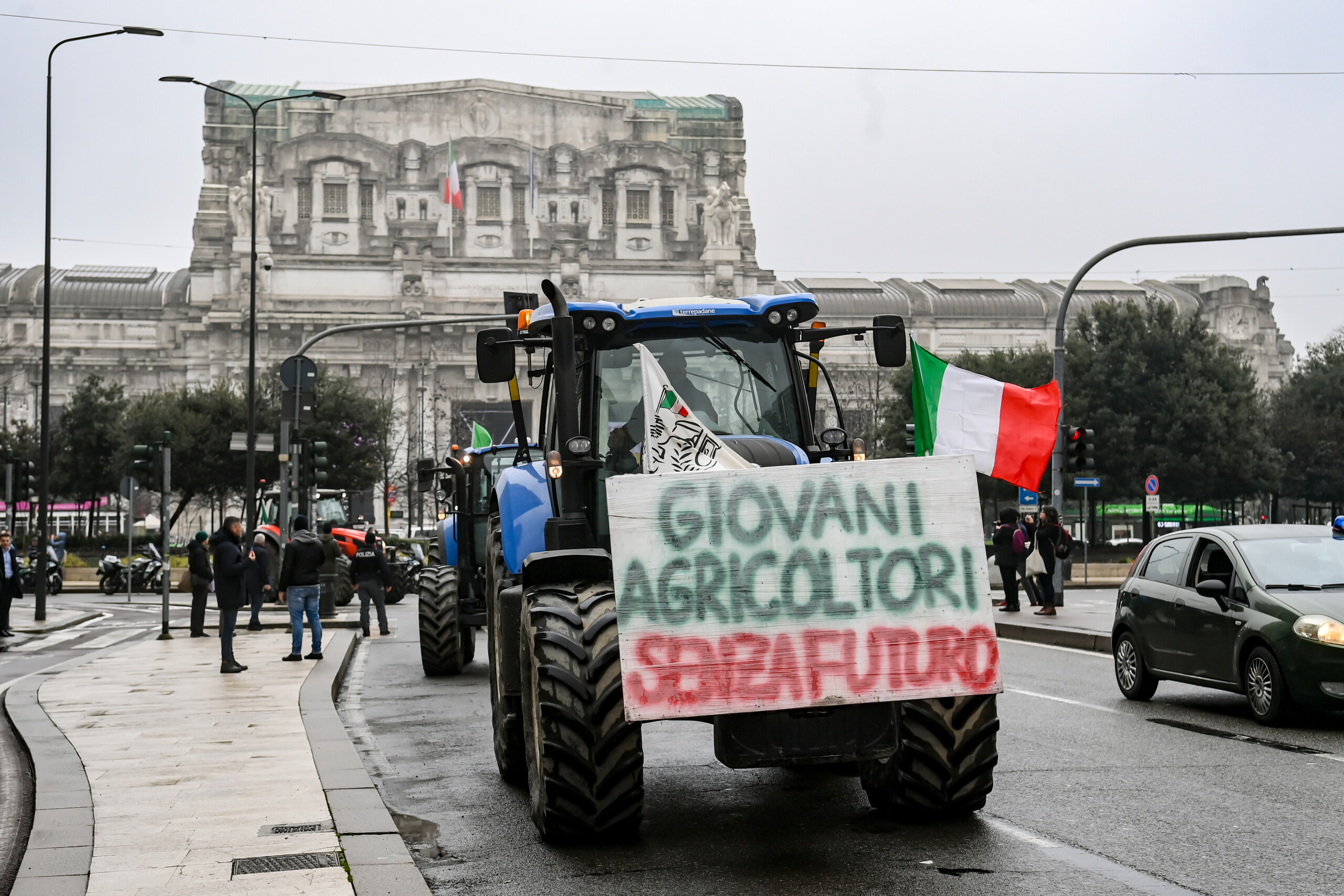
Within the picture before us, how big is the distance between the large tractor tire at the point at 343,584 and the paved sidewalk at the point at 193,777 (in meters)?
14.2

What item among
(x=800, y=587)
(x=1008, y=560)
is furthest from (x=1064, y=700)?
(x=1008, y=560)

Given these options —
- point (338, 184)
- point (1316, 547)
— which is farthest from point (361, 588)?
point (338, 184)

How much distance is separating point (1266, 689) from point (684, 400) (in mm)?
5473

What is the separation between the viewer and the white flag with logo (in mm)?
6789

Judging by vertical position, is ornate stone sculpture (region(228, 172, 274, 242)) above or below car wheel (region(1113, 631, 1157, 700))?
above

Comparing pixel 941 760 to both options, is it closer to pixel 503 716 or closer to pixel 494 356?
pixel 503 716

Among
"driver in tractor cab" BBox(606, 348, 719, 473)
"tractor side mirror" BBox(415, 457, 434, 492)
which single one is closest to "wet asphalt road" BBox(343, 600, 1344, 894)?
"driver in tractor cab" BBox(606, 348, 719, 473)

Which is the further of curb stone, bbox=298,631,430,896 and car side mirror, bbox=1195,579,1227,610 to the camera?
car side mirror, bbox=1195,579,1227,610

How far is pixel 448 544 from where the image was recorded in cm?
1855

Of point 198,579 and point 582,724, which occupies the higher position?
point 198,579

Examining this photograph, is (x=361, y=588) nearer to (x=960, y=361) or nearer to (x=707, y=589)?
(x=707, y=589)

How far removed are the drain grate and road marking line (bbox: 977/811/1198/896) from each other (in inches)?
113

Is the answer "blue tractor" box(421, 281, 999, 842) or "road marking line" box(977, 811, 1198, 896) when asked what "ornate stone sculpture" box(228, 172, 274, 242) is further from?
"road marking line" box(977, 811, 1198, 896)

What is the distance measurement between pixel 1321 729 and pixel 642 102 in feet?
351
